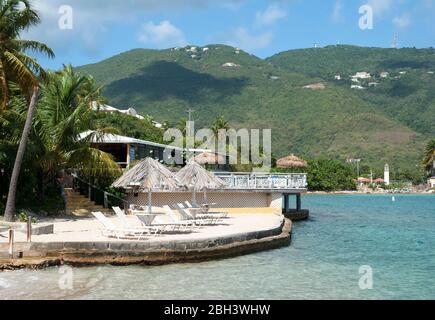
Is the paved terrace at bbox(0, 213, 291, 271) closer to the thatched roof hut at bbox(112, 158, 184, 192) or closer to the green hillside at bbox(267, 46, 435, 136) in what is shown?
the thatched roof hut at bbox(112, 158, 184, 192)

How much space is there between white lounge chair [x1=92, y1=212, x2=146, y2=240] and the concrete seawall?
116 cm

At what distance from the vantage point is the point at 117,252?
16125 mm

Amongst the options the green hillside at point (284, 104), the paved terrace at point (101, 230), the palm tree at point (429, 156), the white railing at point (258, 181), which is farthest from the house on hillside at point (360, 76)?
the paved terrace at point (101, 230)

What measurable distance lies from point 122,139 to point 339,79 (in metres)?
150

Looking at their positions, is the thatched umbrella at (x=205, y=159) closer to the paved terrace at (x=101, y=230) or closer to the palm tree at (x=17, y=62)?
the paved terrace at (x=101, y=230)

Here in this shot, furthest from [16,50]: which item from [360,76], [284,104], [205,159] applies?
[360,76]

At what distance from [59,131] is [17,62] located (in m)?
4.61

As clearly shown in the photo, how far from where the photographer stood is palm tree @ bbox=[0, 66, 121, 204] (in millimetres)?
24766

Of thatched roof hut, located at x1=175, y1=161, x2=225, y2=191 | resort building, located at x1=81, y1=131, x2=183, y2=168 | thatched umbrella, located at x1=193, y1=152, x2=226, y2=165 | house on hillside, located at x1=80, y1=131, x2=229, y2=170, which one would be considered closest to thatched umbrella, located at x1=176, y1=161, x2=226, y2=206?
thatched roof hut, located at x1=175, y1=161, x2=225, y2=191

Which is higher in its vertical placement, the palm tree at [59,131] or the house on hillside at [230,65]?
the house on hillside at [230,65]

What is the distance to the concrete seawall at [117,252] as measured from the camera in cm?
1518

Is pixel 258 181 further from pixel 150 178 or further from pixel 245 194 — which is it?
pixel 150 178

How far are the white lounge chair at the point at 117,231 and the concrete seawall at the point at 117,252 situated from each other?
1160 mm
